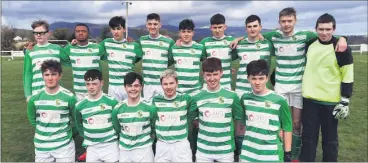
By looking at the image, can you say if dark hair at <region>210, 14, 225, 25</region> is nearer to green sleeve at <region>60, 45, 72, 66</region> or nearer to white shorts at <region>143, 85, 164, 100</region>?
white shorts at <region>143, 85, 164, 100</region>

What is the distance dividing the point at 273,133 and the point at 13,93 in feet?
42.2

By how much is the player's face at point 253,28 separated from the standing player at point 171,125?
5.51 feet

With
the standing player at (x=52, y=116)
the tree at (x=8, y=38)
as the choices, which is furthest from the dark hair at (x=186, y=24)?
the tree at (x=8, y=38)

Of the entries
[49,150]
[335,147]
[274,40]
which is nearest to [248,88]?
[274,40]

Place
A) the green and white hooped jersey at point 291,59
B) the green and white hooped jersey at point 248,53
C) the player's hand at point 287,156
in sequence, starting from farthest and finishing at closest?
the green and white hooped jersey at point 248,53
the green and white hooped jersey at point 291,59
the player's hand at point 287,156

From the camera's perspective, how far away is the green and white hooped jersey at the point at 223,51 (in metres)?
5.93

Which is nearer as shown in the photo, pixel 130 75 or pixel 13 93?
pixel 130 75

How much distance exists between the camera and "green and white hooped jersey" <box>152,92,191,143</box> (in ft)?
15.0

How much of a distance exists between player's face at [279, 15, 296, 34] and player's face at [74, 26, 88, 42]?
3.33 metres

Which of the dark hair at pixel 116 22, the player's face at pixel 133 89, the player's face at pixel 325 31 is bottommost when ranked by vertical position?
the player's face at pixel 133 89

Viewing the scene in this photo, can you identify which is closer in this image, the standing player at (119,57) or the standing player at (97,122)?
the standing player at (97,122)

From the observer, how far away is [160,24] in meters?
6.23

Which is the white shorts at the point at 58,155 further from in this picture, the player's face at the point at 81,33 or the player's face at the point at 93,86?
the player's face at the point at 81,33

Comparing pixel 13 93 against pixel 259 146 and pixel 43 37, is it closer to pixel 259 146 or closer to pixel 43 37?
pixel 43 37
